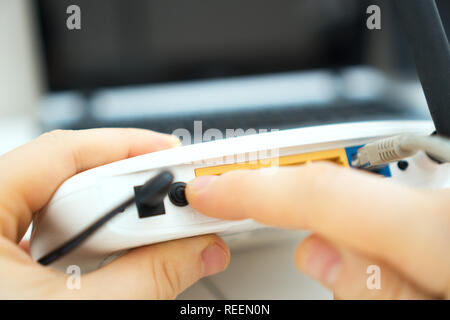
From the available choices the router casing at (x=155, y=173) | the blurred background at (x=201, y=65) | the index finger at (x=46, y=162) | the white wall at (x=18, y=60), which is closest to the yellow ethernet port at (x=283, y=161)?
the router casing at (x=155, y=173)

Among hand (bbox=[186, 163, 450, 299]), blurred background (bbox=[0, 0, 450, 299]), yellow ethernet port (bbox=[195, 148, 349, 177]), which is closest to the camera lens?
hand (bbox=[186, 163, 450, 299])

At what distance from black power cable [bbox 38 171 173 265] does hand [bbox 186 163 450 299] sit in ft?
0.16

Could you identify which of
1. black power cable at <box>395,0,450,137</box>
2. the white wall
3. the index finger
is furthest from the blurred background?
black power cable at <box>395,0,450,137</box>

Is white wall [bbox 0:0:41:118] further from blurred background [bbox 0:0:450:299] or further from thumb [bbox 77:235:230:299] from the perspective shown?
thumb [bbox 77:235:230:299]

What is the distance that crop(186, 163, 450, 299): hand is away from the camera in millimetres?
224

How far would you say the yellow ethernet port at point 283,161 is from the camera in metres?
0.33

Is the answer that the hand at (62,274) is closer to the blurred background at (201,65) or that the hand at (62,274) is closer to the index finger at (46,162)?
the index finger at (46,162)

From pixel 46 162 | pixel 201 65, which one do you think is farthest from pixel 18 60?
pixel 46 162

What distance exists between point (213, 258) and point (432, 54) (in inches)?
10.9

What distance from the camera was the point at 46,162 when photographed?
0.36 metres

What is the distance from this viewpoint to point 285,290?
0.43m

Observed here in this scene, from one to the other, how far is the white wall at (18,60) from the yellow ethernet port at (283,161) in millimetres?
723

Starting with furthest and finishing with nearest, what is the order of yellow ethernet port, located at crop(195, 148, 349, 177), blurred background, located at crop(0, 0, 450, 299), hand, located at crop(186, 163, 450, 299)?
blurred background, located at crop(0, 0, 450, 299) < yellow ethernet port, located at crop(195, 148, 349, 177) < hand, located at crop(186, 163, 450, 299)
